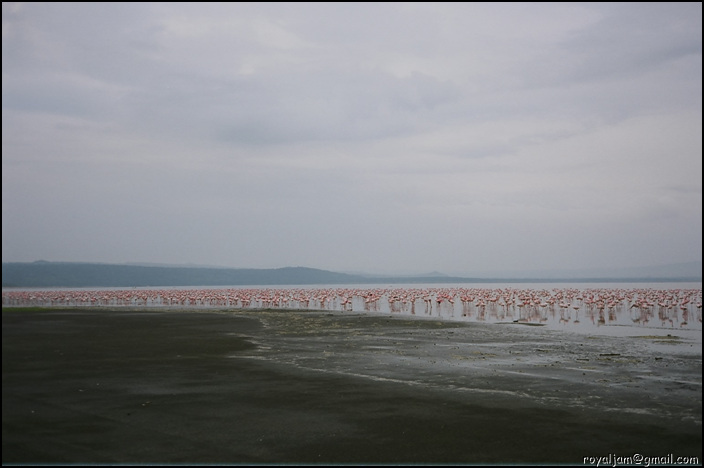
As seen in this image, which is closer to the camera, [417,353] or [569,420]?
[569,420]

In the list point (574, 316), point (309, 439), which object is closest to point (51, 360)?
point (309, 439)

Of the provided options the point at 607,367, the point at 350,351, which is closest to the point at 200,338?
the point at 350,351

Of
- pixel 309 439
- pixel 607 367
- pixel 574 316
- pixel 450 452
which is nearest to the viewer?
pixel 450 452

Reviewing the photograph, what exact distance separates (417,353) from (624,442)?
9.80 meters

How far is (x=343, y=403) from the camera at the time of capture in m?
9.80

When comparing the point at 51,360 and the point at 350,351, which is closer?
the point at 51,360

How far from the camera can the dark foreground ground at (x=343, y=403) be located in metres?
7.11

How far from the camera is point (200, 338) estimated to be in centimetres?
2147

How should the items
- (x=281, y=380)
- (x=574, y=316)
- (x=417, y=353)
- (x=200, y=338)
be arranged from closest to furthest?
(x=281, y=380), (x=417, y=353), (x=200, y=338), (x=574, y=316)

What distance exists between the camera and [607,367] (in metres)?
13.7

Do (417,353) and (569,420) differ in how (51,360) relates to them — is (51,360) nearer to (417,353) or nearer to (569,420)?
(417,353)

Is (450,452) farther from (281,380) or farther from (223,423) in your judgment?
(281,380)

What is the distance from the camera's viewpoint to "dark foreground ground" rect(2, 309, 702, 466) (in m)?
7.11

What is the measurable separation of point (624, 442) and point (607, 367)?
698 centimetres
